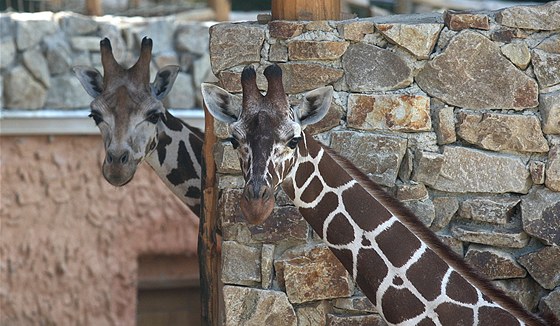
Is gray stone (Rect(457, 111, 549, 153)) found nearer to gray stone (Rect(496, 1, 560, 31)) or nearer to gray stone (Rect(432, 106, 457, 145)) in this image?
gray stone (Rect(432, 106, 457, 145))

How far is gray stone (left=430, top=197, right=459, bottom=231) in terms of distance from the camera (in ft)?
15.6

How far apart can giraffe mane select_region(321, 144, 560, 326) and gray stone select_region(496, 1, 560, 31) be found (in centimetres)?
105

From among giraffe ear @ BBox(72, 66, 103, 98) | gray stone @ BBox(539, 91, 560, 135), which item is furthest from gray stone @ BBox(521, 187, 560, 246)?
giraffe ear @ BBox(72, 66, 103, 98)

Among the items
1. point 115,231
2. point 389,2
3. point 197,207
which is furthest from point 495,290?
point 389,2

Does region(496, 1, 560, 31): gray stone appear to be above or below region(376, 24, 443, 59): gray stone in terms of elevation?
above

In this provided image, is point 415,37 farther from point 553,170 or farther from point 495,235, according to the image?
point 495,235

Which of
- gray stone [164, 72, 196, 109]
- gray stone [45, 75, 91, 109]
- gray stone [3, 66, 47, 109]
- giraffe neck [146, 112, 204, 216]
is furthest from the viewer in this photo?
gray stone [164, 72, 196, 109]

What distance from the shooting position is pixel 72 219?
26.7 ft

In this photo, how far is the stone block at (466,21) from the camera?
4.73 meters

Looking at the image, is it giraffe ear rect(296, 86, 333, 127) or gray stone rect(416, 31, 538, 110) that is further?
gray stone rect(416, 31, 538, 110)

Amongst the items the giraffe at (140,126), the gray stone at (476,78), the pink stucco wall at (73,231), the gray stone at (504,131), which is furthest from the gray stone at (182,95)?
the gray stone at (504,131)

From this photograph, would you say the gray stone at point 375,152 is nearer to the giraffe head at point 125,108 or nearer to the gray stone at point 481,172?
the gray stone at point 481,172

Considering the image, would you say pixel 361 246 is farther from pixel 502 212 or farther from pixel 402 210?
pixel 502 212

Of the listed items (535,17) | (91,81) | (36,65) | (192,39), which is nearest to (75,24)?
(36,65)
